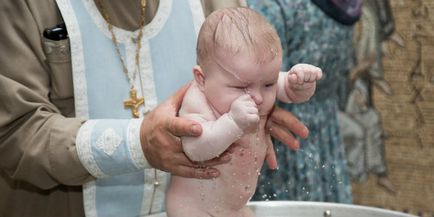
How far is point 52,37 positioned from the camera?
1.60 m

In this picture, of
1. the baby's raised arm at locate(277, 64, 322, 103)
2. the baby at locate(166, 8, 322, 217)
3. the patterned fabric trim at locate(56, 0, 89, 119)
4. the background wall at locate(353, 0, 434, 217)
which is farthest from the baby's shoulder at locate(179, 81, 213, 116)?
the background wall at locate(353, 0, 434, 217)

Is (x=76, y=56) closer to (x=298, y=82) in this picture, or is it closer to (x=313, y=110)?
(x=298, y=82)

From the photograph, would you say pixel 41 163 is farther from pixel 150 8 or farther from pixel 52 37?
pixel 150 8

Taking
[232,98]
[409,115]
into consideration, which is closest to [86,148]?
[232,98]

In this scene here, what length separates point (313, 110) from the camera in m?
2.52

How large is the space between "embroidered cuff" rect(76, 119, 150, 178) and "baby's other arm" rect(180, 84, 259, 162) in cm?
10

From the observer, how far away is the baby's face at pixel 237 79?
4.44 feet

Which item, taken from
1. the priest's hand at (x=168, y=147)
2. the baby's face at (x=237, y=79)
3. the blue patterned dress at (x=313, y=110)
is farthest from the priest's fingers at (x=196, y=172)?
the blue patterned dress at (x=313, y=110)

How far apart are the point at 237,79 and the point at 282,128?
27 centimetres

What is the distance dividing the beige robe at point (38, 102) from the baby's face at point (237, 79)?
0.90 feet

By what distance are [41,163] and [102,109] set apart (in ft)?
0.61

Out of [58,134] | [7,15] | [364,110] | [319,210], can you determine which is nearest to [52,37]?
[7,15]

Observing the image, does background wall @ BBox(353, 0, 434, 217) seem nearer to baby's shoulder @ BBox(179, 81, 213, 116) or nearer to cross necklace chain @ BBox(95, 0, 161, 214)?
cross necklace chain @ BBox(95, 0, 161, 214)

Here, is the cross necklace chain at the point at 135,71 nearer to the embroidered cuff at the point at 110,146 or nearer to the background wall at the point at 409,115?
the embroidered cuff at the point at 110,146
